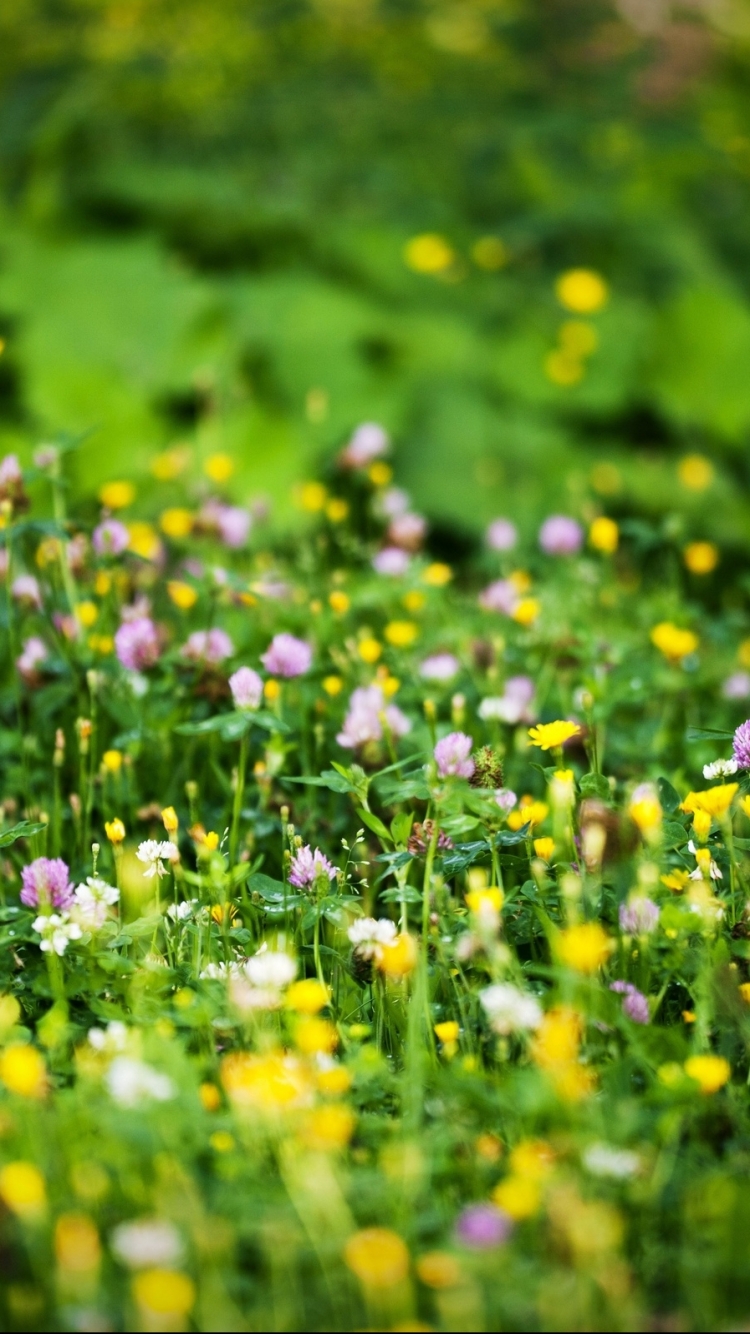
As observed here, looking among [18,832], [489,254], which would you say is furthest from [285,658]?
[489,254]

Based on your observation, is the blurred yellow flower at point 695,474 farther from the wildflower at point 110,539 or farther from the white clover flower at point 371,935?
the white clover flower at point 371,935

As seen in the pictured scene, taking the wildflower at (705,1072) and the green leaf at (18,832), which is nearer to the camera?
the wildflower at (705,1072)

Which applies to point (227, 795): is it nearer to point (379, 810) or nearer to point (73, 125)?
point (379, 810)

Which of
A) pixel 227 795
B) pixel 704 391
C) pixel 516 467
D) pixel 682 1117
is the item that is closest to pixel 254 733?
pixel 227 795

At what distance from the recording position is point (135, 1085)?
1109 millimetres

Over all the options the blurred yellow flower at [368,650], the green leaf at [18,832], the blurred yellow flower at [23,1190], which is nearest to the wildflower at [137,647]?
the blurred yellow flower at [368,650]

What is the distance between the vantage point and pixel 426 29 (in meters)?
5.80

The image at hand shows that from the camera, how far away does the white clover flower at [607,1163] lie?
107 cm

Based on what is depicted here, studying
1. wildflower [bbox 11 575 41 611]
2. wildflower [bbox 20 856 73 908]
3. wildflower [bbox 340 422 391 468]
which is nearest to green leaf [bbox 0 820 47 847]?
wildflower [bbox 20 856 73 908]

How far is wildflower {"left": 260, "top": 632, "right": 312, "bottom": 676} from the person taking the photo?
1.90m

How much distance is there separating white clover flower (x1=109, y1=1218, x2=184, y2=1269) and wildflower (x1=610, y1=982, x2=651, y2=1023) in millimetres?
556

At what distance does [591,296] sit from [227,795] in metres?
2.99

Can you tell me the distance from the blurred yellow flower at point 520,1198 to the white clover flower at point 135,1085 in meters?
0.30

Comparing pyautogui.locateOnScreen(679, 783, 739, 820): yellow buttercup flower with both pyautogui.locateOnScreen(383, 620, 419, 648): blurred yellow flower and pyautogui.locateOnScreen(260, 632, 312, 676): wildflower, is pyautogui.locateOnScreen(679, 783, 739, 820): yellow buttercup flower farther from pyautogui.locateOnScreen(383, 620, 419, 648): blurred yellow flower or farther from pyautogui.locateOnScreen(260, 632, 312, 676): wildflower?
pyautogui.locateOnScreen(383, 620, 419, 648): blurred yellow flower
